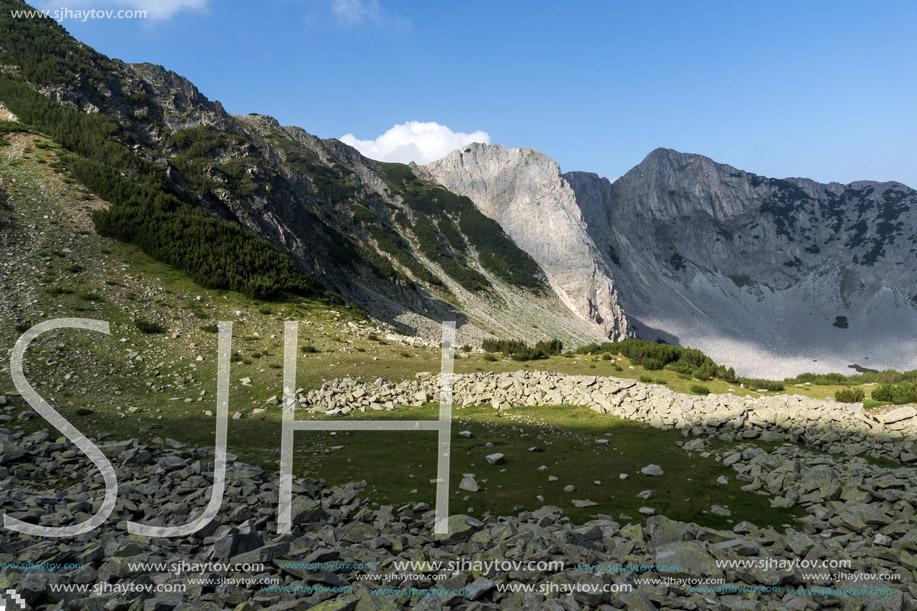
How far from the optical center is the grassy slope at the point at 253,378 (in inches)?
488

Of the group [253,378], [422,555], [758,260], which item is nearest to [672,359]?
[253,378]

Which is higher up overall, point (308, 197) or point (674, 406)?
point (308, 197)

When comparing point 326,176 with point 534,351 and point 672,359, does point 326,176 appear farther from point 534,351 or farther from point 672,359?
point 672,359

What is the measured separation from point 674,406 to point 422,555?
49.5 feet

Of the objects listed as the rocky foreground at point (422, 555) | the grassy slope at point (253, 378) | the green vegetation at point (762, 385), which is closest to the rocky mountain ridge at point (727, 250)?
the green vegetation at point (762, 385)

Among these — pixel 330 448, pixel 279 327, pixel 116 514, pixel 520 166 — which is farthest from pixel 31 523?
pixel 520 166

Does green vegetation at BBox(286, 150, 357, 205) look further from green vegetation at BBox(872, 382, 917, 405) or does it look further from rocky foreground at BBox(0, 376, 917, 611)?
rocky foreground at BBox(0, 376, 917, 611)

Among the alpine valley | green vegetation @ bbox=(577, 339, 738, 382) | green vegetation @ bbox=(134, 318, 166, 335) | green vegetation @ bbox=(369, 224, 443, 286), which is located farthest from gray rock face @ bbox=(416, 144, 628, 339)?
green vegetation @ bbox=(134, 318, 166, 335)

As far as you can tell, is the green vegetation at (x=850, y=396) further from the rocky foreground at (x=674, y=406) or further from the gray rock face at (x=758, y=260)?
the gray rock face at (x=758, y=260)

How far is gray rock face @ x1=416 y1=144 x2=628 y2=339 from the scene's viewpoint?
113000 mm

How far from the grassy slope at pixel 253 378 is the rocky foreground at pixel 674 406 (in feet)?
3.28

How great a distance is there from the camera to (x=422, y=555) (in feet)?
24.8

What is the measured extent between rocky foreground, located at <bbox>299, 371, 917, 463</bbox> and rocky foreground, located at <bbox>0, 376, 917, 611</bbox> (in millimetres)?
5353

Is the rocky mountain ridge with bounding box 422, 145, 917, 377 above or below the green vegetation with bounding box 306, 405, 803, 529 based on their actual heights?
above
